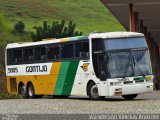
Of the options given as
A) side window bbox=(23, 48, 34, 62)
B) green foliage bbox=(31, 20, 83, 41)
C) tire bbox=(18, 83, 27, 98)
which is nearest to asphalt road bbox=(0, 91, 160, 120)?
side window bbox=(23, 48, 34, 62)

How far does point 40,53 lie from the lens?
2892 centimetres

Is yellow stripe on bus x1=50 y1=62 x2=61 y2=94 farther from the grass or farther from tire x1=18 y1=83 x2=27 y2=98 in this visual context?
the grass

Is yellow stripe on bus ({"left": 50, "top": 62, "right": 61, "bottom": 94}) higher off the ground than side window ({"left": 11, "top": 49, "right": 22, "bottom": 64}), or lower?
lower

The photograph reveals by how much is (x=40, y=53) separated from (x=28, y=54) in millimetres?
1329

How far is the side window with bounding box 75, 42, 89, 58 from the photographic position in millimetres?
24984

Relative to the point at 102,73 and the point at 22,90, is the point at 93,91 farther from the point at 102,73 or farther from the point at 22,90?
the point at 22,90

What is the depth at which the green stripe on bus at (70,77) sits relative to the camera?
26.0 meters

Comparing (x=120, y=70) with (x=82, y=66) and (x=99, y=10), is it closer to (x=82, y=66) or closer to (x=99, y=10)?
(x=82, y=66)

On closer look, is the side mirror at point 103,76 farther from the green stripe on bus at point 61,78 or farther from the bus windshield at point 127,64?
the green stripe on bus at point 61,78

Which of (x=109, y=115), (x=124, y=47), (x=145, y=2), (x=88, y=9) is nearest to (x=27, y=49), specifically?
(x=124, y=47)

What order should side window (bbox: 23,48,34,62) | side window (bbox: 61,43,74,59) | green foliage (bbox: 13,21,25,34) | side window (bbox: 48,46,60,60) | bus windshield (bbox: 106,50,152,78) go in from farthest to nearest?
green foliage (bbox: 13,21,25,34)
side window (bbox: 23,48,34,62)
side window (bbox: 48,46,60,60)
side window (bbox: 61,43,74,59)
bus windshield (bbox: 106,50,152,78)

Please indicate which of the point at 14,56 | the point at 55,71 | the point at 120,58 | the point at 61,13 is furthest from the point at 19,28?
the point at 120,58

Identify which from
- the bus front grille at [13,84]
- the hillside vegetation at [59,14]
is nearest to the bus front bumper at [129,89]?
the bus front grille at [13,84]

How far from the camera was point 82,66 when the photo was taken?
25328 millimetres
